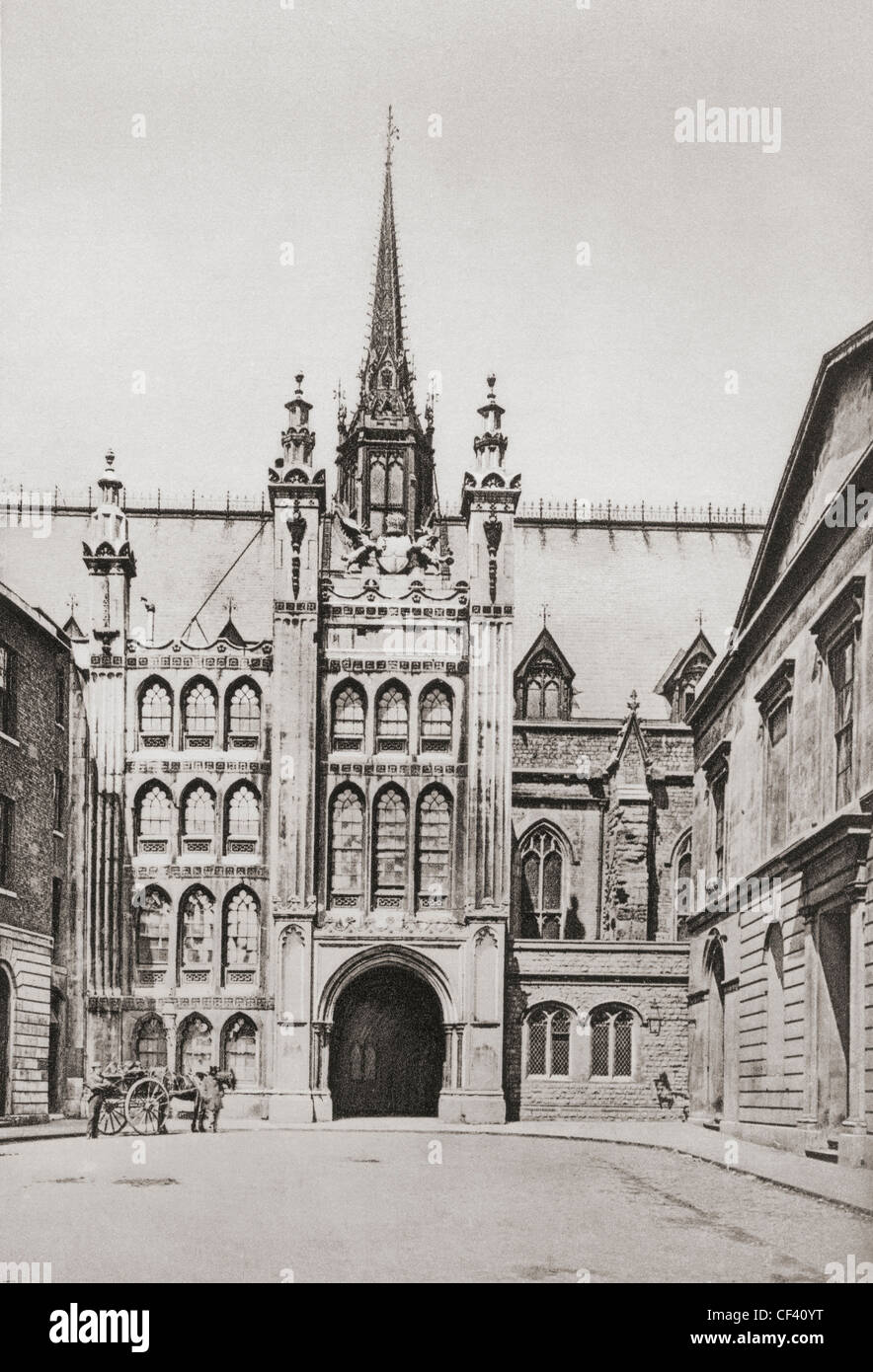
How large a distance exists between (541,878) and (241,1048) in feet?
33.4

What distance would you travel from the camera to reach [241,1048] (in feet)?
130

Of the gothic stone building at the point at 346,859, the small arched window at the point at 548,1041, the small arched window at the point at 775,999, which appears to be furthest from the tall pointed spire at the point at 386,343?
the small arched window at the point at 775,999

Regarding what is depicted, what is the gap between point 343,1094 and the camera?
130 feet

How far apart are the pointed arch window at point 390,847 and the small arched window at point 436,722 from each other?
1.41m

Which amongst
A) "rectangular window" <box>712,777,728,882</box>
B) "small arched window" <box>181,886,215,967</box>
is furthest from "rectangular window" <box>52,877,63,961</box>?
"rectangular window" <box>712,777,728,882</box>

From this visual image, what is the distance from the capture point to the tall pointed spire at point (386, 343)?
48219 millimetres

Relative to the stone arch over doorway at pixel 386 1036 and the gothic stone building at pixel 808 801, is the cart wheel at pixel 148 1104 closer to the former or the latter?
the stone arch over doorway at pixel 386 1036

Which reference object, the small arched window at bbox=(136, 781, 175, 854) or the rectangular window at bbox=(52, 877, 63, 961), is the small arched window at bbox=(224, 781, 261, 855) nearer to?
the small arched window at bbox=(136, 781, 175, 854)

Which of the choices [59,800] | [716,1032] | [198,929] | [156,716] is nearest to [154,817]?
[59,800]

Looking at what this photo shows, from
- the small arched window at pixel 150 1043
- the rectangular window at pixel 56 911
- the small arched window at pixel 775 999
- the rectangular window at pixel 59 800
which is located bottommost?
the small arched window at pixel 150 1043

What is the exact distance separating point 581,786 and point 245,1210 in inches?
1204

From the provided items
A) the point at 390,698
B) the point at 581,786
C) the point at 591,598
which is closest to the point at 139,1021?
the point at 390,698

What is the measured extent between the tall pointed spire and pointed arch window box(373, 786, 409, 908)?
43.5 ft
